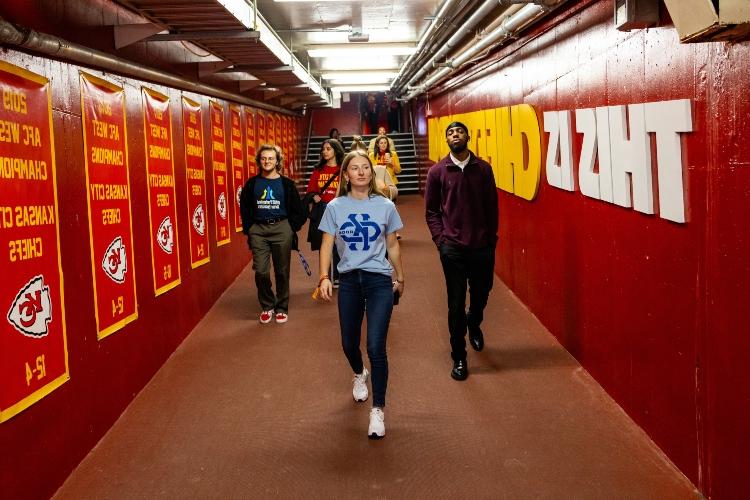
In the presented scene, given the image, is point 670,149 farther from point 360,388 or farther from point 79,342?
point 79,342

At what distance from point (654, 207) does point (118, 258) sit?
3189 mm

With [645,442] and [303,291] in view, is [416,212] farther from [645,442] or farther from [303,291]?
[645,442]

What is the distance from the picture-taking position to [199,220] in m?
7.21

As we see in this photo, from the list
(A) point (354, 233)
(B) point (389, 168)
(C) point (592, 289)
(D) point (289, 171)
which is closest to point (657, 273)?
(C) point (592, 289)

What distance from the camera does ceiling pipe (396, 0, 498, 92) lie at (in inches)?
255

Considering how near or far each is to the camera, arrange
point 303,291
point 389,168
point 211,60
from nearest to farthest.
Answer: point 211,60, point 303,291, point 389,168

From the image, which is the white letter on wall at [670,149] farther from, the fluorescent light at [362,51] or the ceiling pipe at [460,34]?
the fluorescent light at [362,51]

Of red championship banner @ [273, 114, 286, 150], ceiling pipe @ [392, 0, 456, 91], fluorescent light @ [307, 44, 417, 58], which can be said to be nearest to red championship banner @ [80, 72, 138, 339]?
ceiling pipe @ [392, 0, 456, 91]

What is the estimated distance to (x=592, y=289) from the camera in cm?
506

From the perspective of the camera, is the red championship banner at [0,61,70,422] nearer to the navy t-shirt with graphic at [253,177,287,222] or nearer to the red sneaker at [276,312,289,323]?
the navy t-shirt with graphic at [253,177,287,222]

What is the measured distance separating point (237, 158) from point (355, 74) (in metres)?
6.52

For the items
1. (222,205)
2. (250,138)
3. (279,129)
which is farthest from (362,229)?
(279,129)

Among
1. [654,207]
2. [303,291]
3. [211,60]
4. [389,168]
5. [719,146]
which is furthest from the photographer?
[389,168]

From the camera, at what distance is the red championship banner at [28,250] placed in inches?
126
